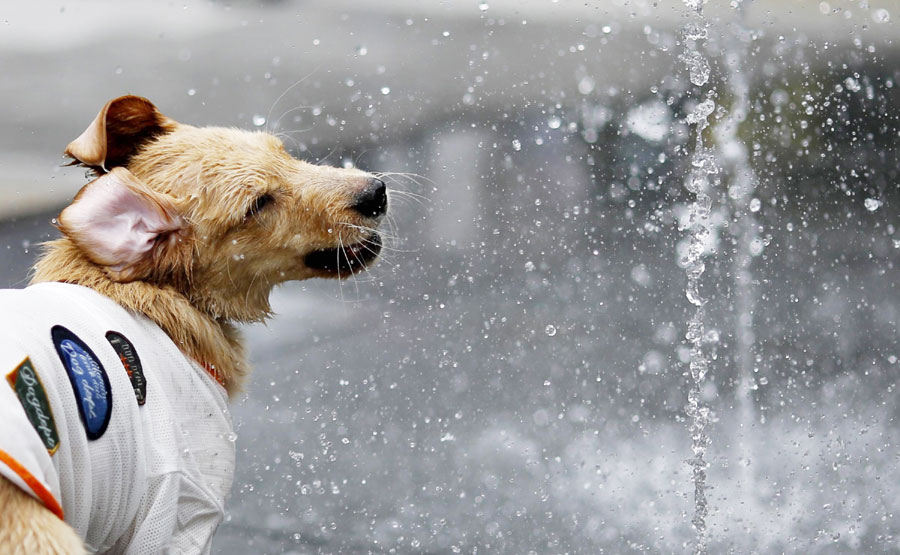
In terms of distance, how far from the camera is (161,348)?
5.68 feet

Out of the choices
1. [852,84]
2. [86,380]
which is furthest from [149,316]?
[852,84]

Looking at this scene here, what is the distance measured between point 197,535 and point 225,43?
398 centimetres

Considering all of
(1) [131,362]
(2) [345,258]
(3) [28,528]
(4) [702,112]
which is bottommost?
(3) [28,528]

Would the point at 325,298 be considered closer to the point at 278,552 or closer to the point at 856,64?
the point at 278,552

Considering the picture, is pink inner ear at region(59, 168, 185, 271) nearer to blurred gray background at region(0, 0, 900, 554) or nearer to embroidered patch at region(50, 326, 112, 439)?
embroidered patch at region(50, 326, 112, 439)

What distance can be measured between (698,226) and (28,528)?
4.09 meters

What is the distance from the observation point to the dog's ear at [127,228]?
1.72m

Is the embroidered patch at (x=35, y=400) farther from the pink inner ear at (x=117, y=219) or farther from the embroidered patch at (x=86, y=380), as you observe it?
the pink inner ear at (x=117, y=219)

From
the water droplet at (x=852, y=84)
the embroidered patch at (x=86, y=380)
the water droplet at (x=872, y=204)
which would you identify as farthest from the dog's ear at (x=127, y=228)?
the water droplet at (x=852, y=84)

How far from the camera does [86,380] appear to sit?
4.88 feet

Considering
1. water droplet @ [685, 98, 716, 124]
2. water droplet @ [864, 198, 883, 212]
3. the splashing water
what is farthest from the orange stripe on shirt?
water droplet @ [864, 198, 883, 212]

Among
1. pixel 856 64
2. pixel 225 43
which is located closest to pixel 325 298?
pixel 225 43

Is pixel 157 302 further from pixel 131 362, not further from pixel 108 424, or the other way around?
pixel 108 424

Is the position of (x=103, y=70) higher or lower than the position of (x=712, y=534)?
higher
